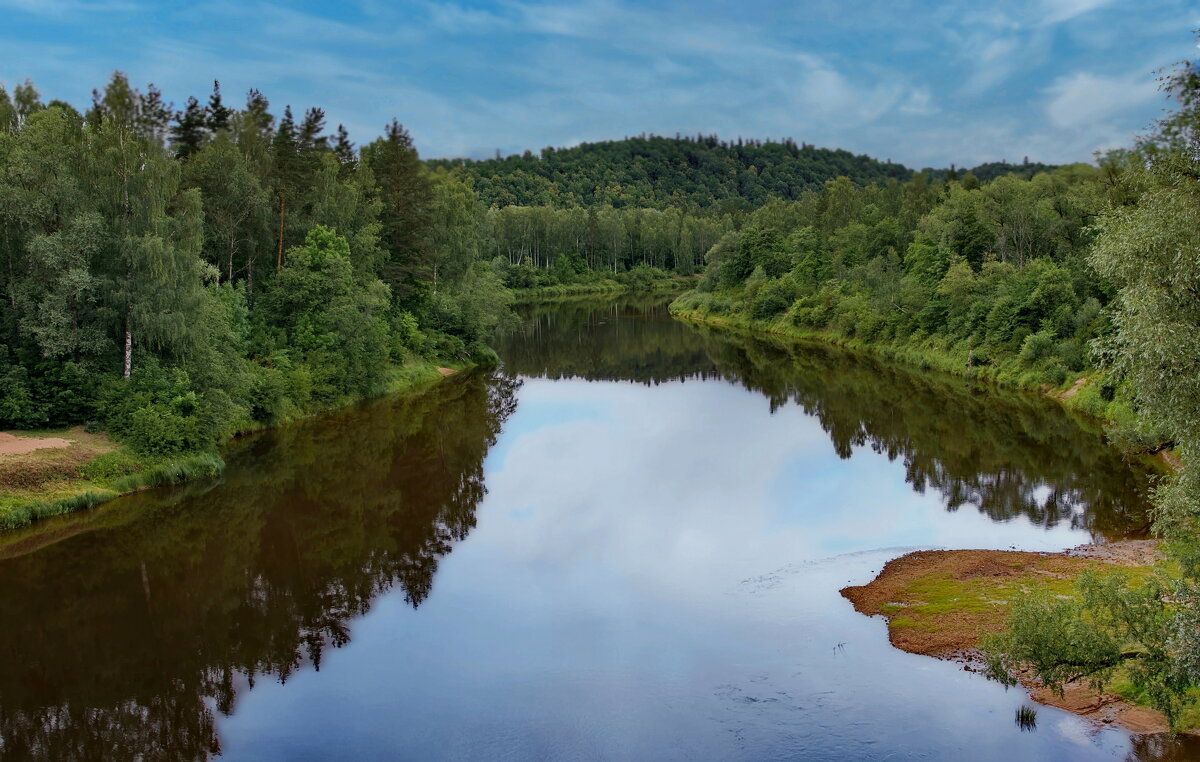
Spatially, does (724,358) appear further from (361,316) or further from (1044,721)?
(1044,721)

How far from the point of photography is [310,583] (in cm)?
2248

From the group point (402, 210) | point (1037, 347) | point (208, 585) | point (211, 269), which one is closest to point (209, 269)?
point (211, 269)

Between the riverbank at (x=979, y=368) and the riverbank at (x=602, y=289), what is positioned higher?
the riverbank at (x=602, y=289)

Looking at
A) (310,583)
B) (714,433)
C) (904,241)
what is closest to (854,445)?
(714,433)

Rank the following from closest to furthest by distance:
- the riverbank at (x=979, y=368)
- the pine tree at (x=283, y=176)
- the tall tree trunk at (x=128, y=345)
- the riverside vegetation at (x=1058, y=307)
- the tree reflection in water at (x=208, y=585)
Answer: the riverside vegetation at (x=1058, y=307) → the tree reflection in water at (x=208, y=585) → the tall tree trunk at (x=128, y=345) → the riverbank at (x=979, y=368) → the pine tree at (x=283, y=176)

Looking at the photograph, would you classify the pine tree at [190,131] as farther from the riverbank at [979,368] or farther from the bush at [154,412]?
the riverbank at [979,368]

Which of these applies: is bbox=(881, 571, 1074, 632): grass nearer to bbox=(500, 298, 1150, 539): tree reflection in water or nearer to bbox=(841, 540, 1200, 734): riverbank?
bbox=(841, 540, 1200, 734): riverbank

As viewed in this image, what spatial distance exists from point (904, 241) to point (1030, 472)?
172ft

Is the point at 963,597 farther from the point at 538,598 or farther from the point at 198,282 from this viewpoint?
the point at 198,282

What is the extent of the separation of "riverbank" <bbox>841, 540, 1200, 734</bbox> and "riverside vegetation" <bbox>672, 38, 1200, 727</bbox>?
0.26 m

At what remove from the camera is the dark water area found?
15.3 meters

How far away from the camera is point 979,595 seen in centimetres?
1995

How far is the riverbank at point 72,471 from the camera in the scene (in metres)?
26.0

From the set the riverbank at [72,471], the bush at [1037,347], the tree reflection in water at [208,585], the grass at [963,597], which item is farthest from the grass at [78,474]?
the bush at [1037,347]
